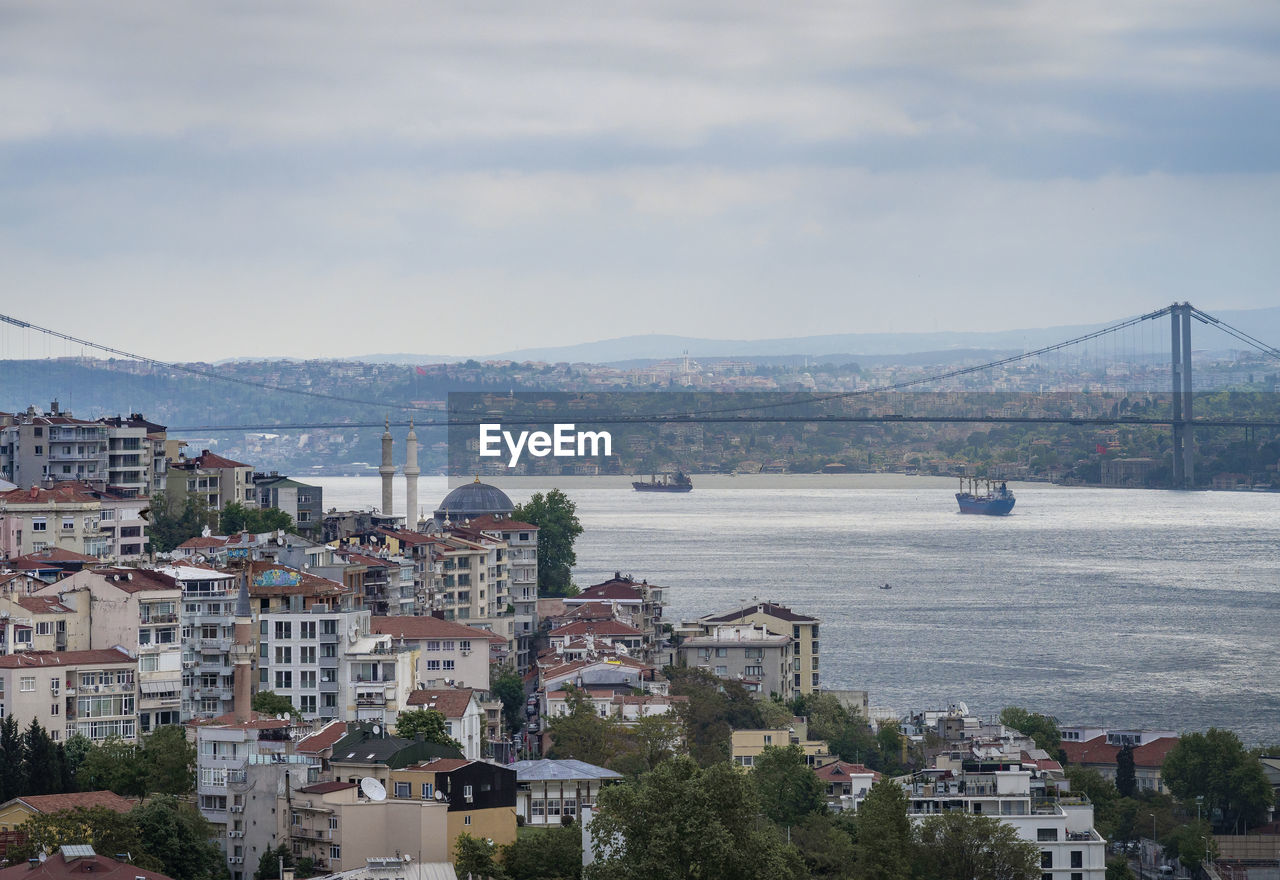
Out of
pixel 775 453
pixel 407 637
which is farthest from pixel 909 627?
pixel 775 453

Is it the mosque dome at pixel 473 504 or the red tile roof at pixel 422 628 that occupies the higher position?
the mosque dome at pixel 473 504

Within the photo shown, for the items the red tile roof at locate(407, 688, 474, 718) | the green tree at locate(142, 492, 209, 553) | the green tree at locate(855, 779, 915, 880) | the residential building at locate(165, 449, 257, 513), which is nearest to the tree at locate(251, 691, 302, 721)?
the red tile roof at locate(407, 688, 474, 718)

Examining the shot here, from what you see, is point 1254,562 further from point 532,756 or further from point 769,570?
point 532,756

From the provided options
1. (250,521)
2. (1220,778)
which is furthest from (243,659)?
(250,521)

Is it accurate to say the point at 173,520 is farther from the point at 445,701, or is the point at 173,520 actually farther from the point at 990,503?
the point at 990,503

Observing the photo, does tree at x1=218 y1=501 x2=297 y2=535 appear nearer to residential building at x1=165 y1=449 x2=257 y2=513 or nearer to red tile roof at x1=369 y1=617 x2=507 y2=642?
residential building at x1=165 y1=449 x2=257 y2=513

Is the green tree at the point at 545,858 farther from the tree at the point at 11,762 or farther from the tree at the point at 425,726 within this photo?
the tree at the point at 11,762

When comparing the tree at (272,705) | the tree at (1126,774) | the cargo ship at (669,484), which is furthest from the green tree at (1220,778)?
the cargo ship at (669,484)
